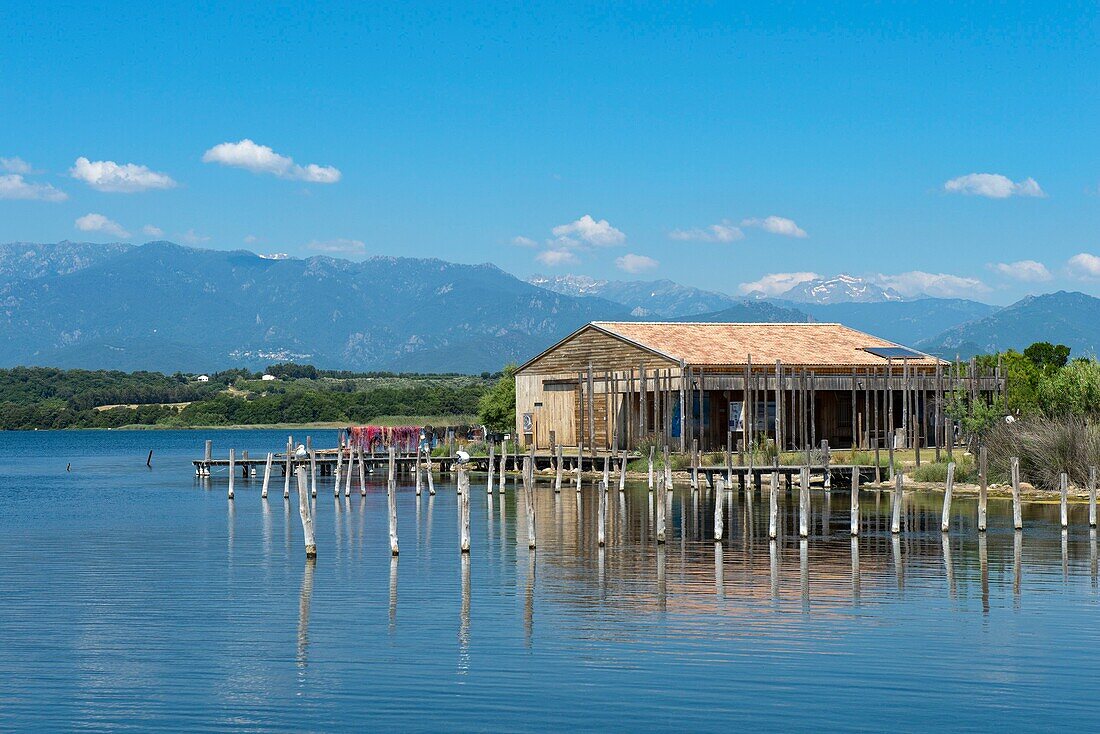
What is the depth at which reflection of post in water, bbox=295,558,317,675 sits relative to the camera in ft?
65.3

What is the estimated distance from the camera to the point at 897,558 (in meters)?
30.6

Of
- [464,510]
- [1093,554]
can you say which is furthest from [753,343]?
[464,510]

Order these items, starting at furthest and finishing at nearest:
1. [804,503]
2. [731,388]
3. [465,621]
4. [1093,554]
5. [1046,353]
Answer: [1046,353] → [731,388] → [804,503] → [1093,554] → [465,621]

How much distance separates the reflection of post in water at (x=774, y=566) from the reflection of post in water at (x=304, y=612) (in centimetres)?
805

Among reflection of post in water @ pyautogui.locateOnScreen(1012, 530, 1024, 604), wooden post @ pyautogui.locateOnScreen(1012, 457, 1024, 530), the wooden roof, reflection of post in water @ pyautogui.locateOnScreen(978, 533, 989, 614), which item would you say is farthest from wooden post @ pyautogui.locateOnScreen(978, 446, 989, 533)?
the wooden roof

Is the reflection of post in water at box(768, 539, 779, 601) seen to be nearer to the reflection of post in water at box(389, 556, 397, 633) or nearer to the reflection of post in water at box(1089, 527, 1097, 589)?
the reflection of post in water at box(1089, 527, 1097, 589)

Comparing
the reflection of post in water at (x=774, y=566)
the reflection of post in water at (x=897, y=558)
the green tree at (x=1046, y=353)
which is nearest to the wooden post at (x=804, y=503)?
the reflection of post in water at (x=774, y=566)

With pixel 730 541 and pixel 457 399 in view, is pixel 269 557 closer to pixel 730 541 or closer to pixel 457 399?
pixel 730 541

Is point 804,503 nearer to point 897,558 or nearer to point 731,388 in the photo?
point 897,558

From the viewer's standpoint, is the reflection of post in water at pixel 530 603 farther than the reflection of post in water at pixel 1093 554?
No

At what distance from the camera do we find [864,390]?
59.1 metres

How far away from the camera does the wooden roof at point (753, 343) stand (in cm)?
5844

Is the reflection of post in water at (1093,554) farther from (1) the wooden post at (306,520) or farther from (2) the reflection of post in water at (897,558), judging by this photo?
(1) the wooden post at (306,520)

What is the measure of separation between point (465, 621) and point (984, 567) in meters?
11.8
